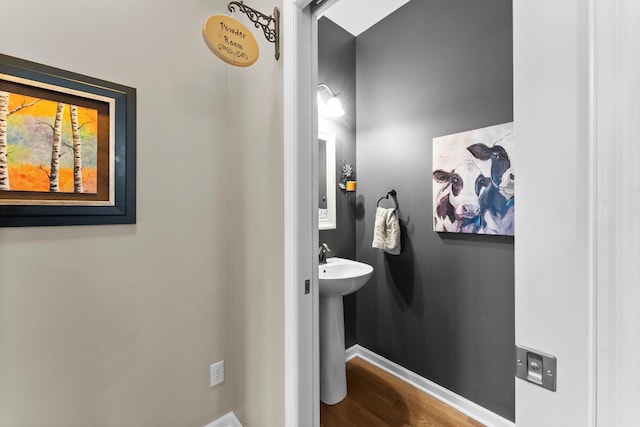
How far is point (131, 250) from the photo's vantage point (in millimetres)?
1232

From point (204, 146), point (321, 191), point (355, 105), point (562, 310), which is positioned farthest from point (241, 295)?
point (355, 105)

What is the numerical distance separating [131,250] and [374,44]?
2286mm

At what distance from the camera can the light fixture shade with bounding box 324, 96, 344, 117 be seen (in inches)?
83.1

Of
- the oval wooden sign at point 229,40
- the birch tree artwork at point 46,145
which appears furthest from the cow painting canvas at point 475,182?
the birch tree artwork at point 46,145

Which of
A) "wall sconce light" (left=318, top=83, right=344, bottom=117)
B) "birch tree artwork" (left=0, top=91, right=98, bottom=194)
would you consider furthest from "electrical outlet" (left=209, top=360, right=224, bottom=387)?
"wall sconce light" (left=318, top=83, right=344, bottom=117)

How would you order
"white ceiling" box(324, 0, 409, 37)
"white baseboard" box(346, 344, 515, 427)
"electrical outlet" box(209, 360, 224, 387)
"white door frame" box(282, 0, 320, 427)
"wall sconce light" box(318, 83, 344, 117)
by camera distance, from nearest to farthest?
"white door frame" box(282, 0, 320, 427)
"electrical outlet" box(209, 360, 224, 387)
"white baseboard" box(346, 344, 515, 427)
"white ceiling" box(324, 0, 409, 37)
"wall sconce light" box(318, 83, 344, 117)

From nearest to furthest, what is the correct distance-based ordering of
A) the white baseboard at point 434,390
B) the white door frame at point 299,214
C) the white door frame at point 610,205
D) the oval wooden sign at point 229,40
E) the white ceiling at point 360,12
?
the white door frame at point 610,205, the oval wooden sign at point 229,40, the white door frame at point 299,214, the white baseboard at point 434,390, the white ceiling at point 360,12

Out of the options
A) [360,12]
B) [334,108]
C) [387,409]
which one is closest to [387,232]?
[334,108]

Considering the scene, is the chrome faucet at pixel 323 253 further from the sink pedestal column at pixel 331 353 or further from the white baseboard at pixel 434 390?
the white baseboard at pixel 434 390

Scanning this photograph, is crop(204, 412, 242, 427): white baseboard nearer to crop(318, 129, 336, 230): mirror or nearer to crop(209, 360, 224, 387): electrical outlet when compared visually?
crop(209, 360, 224, 387): electrical outlet

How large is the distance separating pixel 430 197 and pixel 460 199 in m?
0.23

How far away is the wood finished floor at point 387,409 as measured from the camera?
5.43ft

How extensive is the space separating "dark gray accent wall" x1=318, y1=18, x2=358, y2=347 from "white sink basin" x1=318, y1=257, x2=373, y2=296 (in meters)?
0.22

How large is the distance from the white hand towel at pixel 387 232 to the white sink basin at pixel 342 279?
0.24 metres
